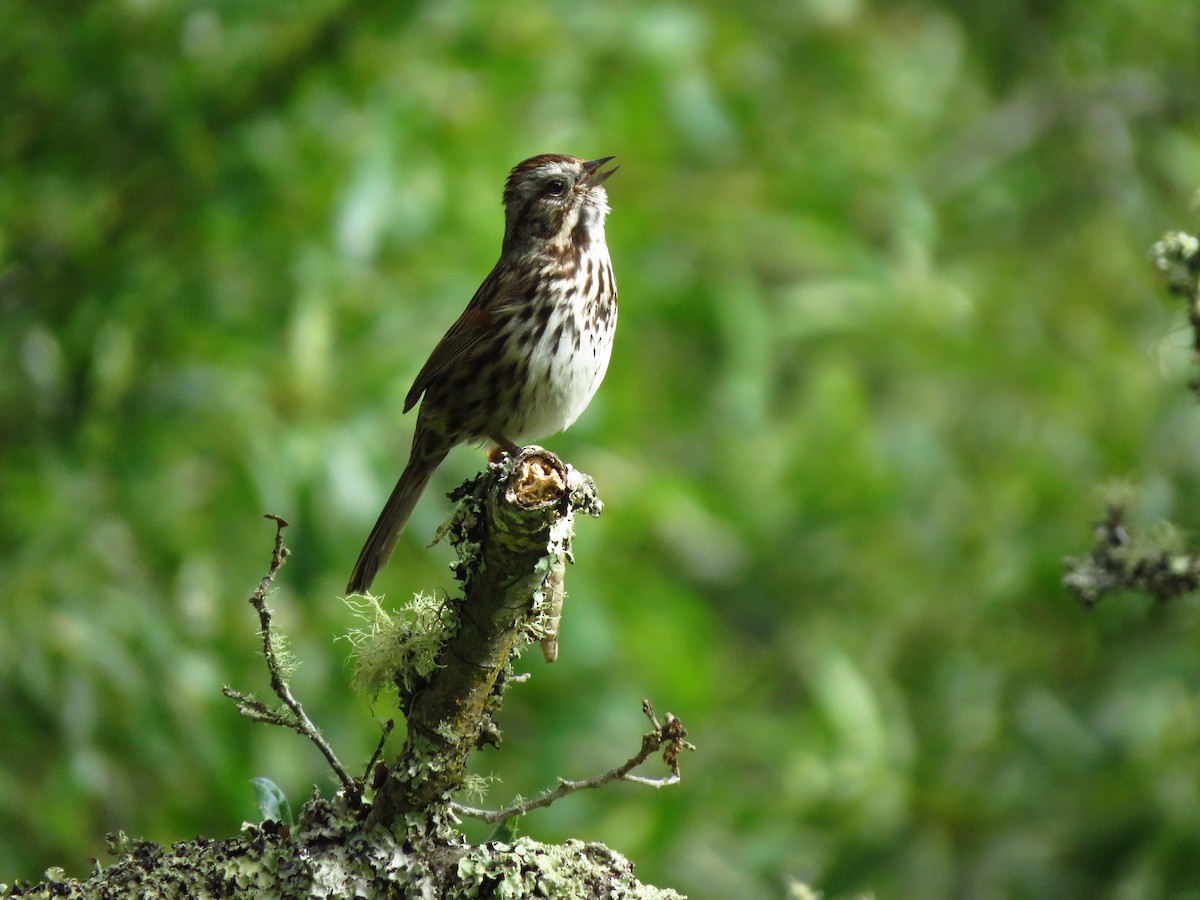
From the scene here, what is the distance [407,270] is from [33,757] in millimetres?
2227

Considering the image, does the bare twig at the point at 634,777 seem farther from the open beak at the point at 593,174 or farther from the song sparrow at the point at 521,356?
the open beak at the point at 593,174

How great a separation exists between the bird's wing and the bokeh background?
820mm

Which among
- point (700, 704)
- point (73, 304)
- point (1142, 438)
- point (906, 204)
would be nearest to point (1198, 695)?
point (1142, 438)

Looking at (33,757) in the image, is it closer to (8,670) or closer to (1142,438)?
(8,670)

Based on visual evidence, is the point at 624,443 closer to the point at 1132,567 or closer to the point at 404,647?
the point at 1132,567

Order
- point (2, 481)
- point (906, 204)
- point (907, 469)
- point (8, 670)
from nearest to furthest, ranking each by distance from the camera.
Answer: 1. point (8, 670)
2. point (2, 481)
3. point (906, 204)
4. point (907, 469)

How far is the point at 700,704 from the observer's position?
20.9ft

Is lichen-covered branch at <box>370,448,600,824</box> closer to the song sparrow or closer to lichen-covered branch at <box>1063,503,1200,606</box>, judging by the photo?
lichen-covered branch at <box>1063,503,1200,606</box>

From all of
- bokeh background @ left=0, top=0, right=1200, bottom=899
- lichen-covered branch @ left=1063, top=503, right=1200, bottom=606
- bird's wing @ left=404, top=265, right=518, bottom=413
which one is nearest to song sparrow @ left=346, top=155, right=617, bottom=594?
bird's wing @ left=404, top=265, right=518, bottom=413

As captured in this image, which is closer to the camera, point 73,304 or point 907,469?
point 73,304

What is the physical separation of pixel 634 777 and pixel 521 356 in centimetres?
198

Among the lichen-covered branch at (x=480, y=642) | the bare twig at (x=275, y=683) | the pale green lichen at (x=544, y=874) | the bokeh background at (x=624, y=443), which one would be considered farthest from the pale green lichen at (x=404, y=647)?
the bokeh background at (x=624, y=443)

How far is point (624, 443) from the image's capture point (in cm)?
677

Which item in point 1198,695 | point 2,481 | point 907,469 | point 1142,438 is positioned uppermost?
point 907,469
